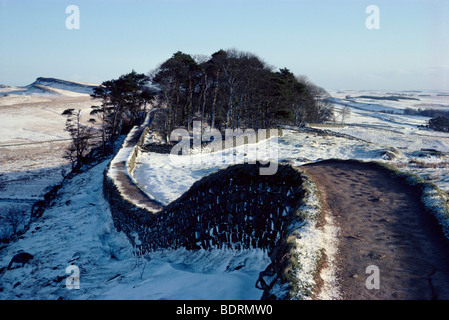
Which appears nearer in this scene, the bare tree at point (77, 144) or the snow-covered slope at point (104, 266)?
the snow-covered slope at point (104, 266)

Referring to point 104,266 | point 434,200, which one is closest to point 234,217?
point 434,200

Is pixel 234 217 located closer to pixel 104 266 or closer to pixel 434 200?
pixel 434 200

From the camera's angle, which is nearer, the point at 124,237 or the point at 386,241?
the point at 386,241

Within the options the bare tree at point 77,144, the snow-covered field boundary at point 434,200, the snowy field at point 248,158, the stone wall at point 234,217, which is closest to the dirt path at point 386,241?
the snow-covered field boundary at point 434,200

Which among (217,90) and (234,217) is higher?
(217,90)

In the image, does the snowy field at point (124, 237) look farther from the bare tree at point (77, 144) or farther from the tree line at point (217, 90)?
the tree line at point (217, 90)
